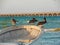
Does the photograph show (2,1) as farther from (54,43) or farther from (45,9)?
(54,43)

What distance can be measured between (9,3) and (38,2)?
28 cm

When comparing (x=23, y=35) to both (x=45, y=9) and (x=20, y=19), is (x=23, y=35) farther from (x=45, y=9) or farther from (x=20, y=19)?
(x=45, y=9)

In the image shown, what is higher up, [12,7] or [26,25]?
[12,7]

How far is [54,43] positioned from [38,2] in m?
0.40

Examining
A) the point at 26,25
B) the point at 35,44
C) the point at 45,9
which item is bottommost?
the point at 35,44

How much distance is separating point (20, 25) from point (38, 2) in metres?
0.26

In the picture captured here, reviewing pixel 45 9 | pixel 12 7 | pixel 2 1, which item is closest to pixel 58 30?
pixel 45 9

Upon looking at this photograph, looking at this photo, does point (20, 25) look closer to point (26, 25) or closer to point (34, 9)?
point (26, 25)

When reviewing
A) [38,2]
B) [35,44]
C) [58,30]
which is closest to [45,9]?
[38,2]

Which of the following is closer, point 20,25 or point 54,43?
point 54,43

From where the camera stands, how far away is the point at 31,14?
135 cm

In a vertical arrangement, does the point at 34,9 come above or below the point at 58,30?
above

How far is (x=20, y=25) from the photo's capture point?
4.47ft

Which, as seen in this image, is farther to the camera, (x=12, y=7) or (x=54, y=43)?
(x=12, y=7)
